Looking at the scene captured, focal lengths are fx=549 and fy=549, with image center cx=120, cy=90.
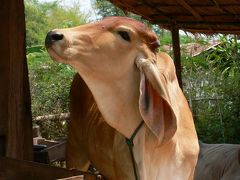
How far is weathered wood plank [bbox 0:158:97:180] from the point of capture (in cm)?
257

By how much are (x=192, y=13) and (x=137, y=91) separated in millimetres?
3165

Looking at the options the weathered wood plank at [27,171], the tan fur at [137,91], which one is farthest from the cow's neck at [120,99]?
the weathered wood plank at [27,171]

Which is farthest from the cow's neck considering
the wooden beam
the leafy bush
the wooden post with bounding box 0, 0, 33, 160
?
the leafy bush

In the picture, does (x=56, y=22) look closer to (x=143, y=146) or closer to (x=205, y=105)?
(x=205, y=105)

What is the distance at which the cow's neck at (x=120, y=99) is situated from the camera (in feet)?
8.08

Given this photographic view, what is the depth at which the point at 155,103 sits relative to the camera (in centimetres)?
252

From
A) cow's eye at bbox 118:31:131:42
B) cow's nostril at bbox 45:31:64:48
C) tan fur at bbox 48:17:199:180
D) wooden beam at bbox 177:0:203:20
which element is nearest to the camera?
cow's nostril at bbox 45:31:64:48

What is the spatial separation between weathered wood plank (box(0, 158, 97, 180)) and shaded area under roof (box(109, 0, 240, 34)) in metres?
2.69

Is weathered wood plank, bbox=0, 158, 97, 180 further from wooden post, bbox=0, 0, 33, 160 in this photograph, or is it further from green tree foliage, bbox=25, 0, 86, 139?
green tree foliage, bbox=25, 0, 86, 139

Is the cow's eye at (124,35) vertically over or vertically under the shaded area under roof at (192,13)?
under

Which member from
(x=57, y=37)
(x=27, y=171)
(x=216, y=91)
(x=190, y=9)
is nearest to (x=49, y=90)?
(x=216, y=91)

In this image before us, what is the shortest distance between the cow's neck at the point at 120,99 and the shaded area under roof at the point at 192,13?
8.46ft

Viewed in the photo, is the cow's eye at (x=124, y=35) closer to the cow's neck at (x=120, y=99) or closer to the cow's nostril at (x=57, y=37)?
the cow's neck at (x=120, y=99)

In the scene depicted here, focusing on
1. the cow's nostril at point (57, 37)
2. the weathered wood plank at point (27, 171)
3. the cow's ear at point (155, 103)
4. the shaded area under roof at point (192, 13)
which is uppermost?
the shaded area under roof at point (192, 13)
